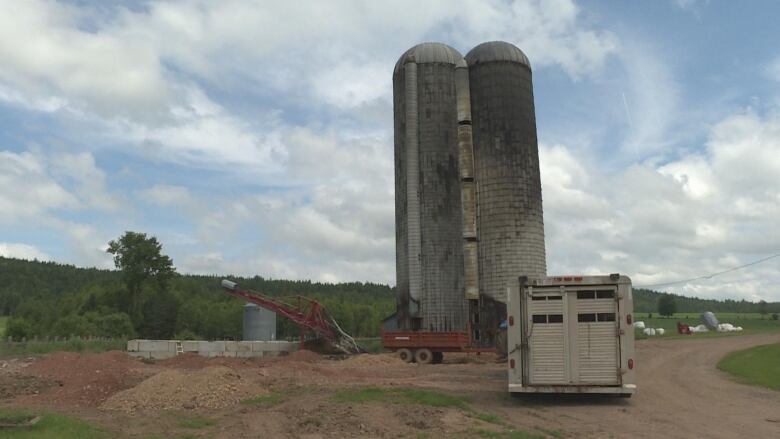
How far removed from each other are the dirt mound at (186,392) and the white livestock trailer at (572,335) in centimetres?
829

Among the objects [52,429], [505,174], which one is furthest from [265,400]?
[505,174]

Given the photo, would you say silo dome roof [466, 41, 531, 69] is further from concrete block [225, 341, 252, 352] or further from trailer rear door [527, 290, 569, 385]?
trailer rear door [527, 290, 569, 385]

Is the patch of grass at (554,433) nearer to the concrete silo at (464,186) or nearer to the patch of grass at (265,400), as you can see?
the patch of grass at (265,400)

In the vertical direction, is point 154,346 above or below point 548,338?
below

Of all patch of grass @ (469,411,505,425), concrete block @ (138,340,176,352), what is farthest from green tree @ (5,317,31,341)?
patch of grass @ (469,411,505,425)

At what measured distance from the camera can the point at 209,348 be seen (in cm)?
4847

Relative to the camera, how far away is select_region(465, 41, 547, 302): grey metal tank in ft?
146

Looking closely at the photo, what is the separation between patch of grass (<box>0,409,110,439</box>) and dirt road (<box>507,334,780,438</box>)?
10113 millimetres

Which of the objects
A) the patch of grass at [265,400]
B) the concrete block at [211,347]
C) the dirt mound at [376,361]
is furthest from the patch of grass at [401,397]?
the concrete block at [211,347]

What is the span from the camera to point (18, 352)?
4366 cm

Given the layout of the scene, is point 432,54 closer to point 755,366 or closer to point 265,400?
point 755,366

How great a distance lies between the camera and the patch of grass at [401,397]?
1759cm

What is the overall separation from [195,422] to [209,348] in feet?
113

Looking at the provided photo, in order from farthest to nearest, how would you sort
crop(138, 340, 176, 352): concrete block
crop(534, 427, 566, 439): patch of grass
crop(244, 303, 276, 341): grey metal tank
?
crop(244, 303, 276, 341): grey metal tank, crop(138, 340, 176, 352): concrete block, crop(534, 427, 566, 439): patch of grass
